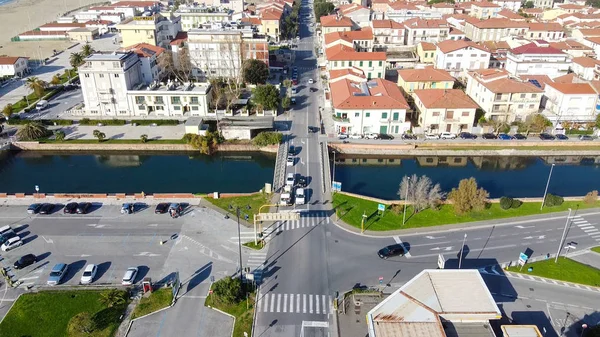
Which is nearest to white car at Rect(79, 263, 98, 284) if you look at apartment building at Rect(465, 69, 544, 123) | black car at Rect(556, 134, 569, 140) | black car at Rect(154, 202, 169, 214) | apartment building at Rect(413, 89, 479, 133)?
black car at Rect(154, 202, 169, 214)

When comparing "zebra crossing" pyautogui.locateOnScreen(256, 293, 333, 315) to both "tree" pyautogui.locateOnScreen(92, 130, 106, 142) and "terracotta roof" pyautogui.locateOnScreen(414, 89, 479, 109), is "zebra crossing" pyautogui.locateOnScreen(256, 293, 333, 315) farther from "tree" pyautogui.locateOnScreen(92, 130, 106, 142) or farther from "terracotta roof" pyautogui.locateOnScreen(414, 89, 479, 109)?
"tree" pyautogui.locateOnScreen(92, 130, 106, 142)

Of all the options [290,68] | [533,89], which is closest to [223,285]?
[533,89]

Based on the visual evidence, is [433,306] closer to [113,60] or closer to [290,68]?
[113,60]

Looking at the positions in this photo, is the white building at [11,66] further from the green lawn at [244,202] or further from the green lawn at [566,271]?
the green lawn at [566,271]

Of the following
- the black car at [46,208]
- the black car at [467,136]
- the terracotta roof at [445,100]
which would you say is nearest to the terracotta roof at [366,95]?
the terracotta roof at [445,100]

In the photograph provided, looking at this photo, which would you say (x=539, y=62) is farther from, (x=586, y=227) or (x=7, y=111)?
(x=7, y=111)

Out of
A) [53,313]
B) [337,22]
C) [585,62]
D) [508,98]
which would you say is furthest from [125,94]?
[585,62]
